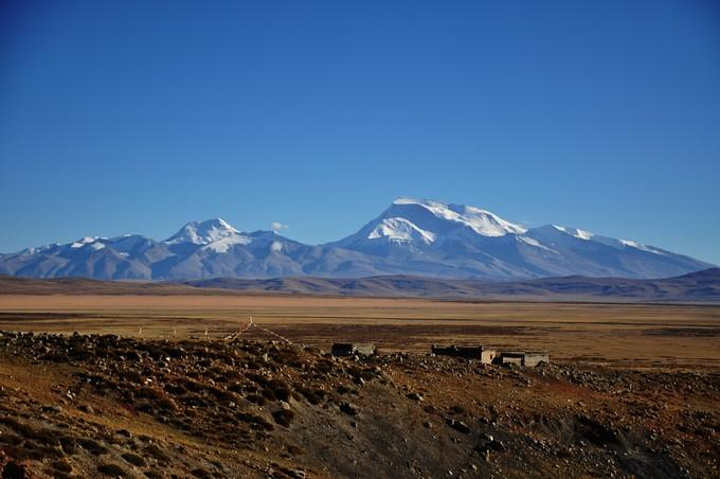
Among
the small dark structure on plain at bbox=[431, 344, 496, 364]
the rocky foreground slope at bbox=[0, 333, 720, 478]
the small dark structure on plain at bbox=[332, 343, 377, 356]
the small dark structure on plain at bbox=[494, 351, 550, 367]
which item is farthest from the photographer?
the small dark structure on plain at bbox=[494, 351, 550, 367]

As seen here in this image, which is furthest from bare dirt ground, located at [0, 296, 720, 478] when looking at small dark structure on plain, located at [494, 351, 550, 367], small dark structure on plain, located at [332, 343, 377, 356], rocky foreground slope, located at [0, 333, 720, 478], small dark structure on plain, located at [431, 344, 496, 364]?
small dark structure on plain, located at [431, 344, 496, 364]

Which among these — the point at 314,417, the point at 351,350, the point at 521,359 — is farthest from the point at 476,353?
the point at 314,417

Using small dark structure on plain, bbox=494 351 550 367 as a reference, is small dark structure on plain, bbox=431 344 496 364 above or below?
above

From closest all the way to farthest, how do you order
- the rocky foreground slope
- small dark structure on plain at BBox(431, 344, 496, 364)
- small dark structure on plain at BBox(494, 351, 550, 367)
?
the rocky foreground slope → small dark structure on plain at BBox(431, 344, 496, 364) → small dark structure on plain at BBox(494, 351, 550, 367)

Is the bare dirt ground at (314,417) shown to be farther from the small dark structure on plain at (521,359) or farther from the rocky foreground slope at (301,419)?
the small dark structure on plain at (521,359)

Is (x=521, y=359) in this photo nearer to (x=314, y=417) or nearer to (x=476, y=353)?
(x=476, y=353)

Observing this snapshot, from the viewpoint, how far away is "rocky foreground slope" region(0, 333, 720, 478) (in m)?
20.5

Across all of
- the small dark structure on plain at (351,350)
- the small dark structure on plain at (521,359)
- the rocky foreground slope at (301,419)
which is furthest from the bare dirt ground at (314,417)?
the small dark structure on plain at (521,359)

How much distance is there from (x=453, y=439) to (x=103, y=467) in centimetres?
1308

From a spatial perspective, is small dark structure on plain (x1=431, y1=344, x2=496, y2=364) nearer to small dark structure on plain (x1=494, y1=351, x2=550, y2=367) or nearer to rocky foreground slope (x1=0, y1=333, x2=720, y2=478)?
small dark structure on plain (x1=494, y1=351, x2=550, y2=367)

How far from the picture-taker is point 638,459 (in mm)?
29469

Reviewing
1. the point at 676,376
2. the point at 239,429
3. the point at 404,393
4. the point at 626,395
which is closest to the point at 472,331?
the point at 676,376

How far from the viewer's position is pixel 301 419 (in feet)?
86.9

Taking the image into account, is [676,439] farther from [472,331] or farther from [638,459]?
[472,331]
